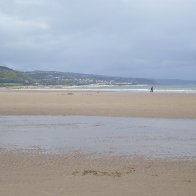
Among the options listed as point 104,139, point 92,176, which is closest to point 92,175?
point 92,176

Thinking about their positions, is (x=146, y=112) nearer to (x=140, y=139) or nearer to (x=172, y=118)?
(x=172, y=118)

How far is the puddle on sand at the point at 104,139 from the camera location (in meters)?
13.0

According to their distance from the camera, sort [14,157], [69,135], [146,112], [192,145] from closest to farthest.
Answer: [14,157] < [192,145] < [69,135] < [146,112]

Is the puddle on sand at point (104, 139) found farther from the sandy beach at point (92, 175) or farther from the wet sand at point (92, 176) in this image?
the wet sand at point (92, 176)

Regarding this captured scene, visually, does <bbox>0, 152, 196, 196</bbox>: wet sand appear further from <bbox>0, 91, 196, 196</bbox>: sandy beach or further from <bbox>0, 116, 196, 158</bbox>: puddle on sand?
<bbox>0, 116, 196, 158</bbox>: puddle on sand

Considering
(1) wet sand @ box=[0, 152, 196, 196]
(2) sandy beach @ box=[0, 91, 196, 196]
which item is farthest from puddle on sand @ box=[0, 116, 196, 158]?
(1) wet sand @ box=[0, 152, 196, 196]

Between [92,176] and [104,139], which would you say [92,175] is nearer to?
[92,176]

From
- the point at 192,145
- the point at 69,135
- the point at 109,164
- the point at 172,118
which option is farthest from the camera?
the point at 172,118

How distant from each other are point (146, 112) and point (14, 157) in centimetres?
1848

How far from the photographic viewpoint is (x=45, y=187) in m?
8.05

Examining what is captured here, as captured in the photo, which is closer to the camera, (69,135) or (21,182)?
(21,182)

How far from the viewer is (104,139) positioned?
50.7ft

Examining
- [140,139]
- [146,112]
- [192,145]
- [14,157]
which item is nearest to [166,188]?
[14,157]

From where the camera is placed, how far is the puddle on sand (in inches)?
512
